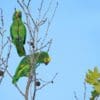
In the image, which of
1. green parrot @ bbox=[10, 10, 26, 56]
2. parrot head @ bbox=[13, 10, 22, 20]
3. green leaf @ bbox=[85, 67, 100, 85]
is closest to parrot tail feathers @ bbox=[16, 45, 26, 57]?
green parrot @ bbox=[10, 10, 26, 56]

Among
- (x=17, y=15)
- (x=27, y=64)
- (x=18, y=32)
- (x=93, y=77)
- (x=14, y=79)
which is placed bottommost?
(x=93, y=77)

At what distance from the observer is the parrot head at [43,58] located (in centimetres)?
293

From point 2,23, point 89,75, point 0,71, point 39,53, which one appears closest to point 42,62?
point 39,53

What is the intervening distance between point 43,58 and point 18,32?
0.43 meters

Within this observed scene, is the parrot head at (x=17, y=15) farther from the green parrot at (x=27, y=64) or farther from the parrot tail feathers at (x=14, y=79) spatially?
the parrot tail feathers at (x=14, y=79)

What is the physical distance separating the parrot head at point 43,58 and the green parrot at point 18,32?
0.62 feet

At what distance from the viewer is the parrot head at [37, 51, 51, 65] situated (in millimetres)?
2930

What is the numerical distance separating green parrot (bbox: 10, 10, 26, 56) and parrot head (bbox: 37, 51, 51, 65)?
0.19m

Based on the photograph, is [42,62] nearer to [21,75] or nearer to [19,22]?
[21,75]

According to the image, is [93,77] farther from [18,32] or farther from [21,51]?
[18,32]

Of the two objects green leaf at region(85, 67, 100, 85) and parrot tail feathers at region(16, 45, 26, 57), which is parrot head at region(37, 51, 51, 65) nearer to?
parrot tail feathers at region(16, 45, 26, 57)

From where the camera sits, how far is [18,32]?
3.08 meters

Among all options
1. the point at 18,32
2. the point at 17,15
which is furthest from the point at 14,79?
the point at 17,15

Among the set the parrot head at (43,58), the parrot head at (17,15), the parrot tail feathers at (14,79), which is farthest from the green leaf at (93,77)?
the parrot head at (17,15)
